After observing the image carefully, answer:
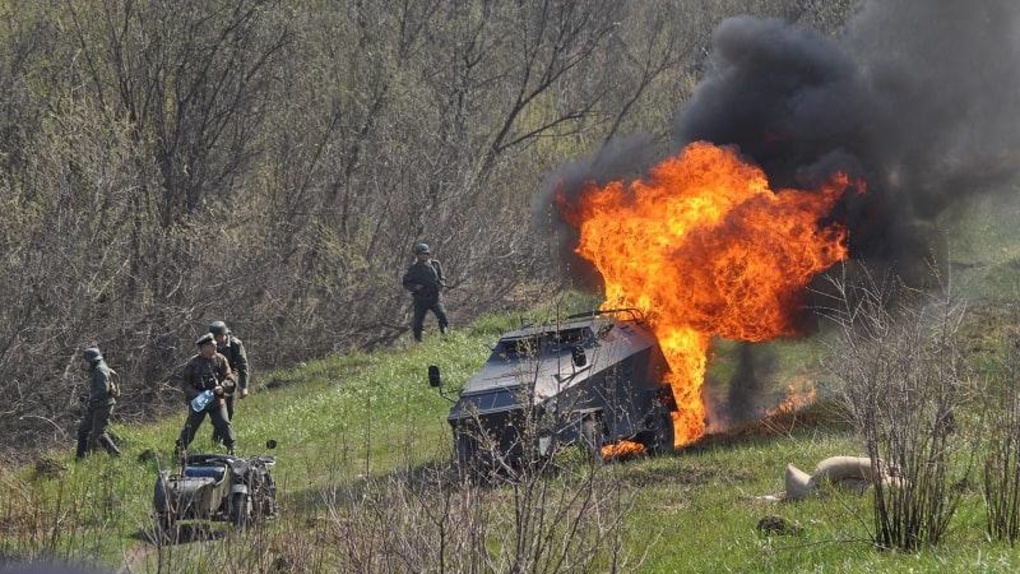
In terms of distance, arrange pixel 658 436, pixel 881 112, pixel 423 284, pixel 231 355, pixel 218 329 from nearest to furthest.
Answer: pixel 658 436
pixel 218 329
pixel 231 355
pixel 881 112
pixel 423 284

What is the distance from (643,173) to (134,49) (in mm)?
16020

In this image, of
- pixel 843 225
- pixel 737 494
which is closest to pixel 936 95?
pixel 843 225

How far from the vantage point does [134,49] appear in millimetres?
31250

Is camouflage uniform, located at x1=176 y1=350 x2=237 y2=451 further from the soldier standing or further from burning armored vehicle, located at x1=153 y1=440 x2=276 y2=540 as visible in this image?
burning armored vehicle, located at x1=153 y1=440 x2=276 y2=540

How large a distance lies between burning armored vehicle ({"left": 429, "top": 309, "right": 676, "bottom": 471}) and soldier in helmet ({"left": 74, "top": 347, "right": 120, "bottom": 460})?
5.67 metres

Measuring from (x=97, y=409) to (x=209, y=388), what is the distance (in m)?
2.10

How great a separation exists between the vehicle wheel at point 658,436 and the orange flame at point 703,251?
0.63 metres

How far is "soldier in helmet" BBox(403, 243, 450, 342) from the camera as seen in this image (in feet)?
88.7

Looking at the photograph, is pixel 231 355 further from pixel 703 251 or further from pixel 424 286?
pixel 424 286

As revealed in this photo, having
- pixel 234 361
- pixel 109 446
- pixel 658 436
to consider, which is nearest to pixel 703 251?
pixel 658 436

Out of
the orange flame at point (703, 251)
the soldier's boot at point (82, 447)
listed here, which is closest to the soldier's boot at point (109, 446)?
the soldier's boot at point (82, 447)

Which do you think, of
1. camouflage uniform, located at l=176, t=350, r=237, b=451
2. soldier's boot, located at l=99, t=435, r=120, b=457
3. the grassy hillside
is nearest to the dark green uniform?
camouflage uniform, located at l=176, t=350, r=237, b=451

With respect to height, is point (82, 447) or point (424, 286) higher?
point (424, 286)

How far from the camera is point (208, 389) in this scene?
17969 millimetres
